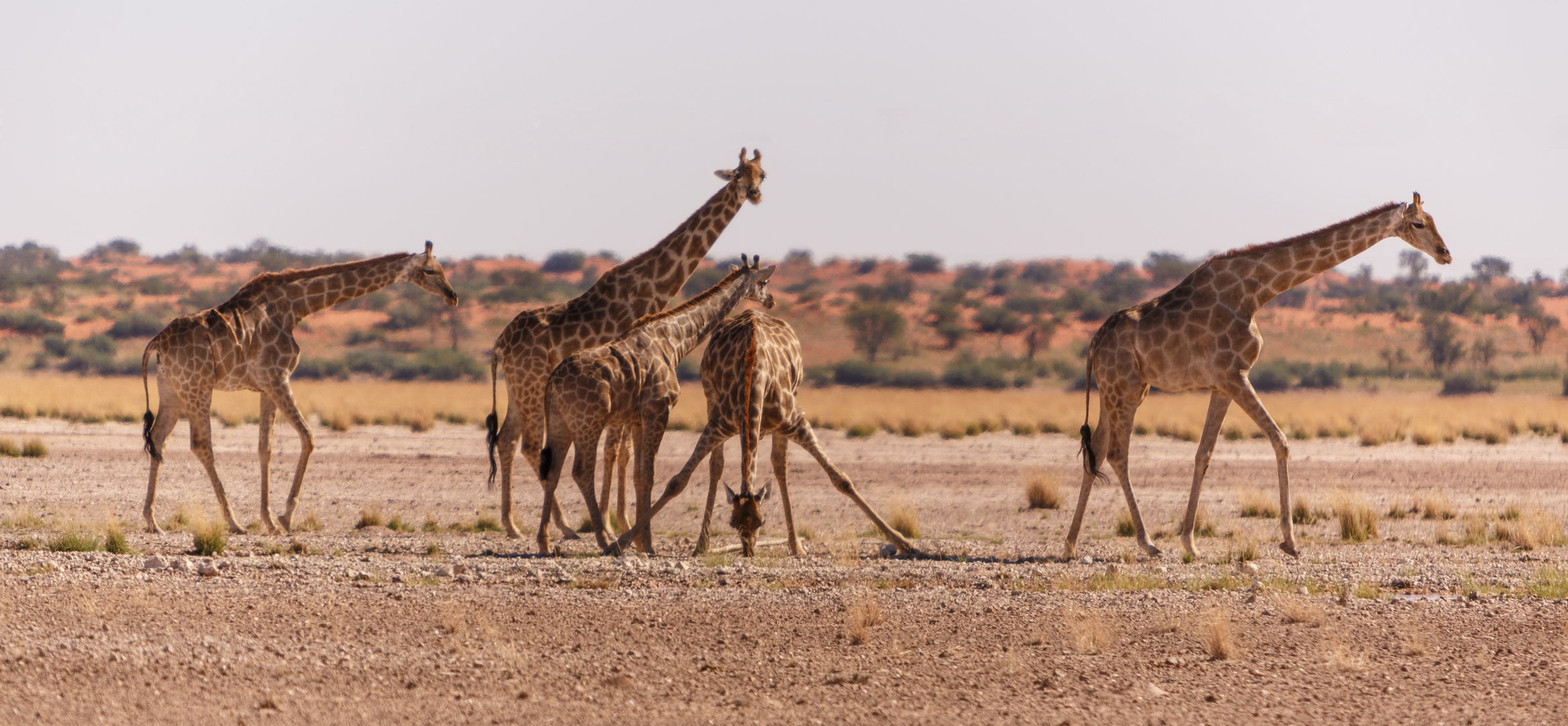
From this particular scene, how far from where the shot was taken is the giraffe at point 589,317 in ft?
47.0

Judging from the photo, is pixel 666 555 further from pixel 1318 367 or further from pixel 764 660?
pixel 1318 367

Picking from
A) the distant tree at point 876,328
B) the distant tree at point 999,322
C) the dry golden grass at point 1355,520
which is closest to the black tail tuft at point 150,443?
the dry golden grass at point 1355,520

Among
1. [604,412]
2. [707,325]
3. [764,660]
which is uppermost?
[707,325]

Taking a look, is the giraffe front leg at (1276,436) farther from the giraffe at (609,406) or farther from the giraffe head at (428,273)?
the giraffe head at (428,273)

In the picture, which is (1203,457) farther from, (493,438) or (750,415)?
(493,438)

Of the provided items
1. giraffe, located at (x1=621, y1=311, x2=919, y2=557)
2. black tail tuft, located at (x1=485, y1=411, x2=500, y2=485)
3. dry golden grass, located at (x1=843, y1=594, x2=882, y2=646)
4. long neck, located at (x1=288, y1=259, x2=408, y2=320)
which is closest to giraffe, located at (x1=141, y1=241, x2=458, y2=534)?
long neck, located at (x1=288, y1=259, x2=408, y2=320)

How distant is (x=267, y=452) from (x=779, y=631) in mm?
7916

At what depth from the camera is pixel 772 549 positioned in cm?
1360

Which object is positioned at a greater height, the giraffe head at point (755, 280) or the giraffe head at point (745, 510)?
the giraffe head at point (755, 280)

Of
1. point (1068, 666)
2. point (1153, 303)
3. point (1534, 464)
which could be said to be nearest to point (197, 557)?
point (1068, 666)

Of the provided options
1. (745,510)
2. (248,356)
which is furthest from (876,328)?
(745,510)

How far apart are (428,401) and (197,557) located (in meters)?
32.3

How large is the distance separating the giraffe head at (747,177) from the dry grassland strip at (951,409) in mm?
17726

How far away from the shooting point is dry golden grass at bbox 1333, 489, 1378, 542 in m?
15.1
